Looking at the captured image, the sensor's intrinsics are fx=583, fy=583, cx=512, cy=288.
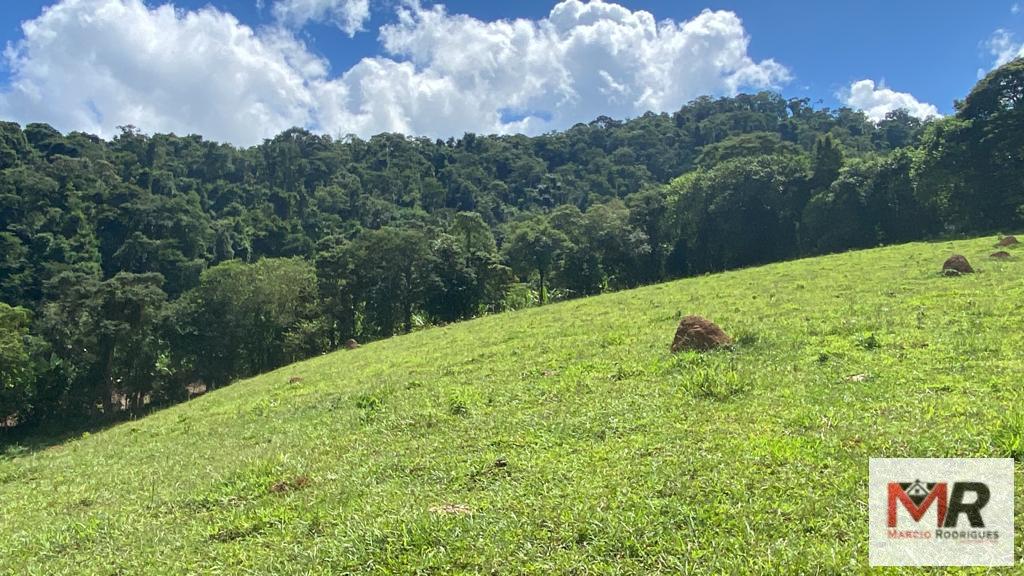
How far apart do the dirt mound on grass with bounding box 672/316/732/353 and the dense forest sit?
37.4 metres

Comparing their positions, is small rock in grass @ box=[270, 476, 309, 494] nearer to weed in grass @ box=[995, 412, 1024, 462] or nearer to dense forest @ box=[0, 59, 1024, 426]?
weed in grass @ box=[995, 412, 1024, 462]

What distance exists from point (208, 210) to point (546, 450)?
112187 millimetres

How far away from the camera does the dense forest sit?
41281mm

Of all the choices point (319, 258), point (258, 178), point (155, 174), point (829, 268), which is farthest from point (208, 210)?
point (829, 268)

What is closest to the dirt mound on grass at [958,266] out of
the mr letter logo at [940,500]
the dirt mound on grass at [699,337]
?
the dirt mound on grass at [699,337]

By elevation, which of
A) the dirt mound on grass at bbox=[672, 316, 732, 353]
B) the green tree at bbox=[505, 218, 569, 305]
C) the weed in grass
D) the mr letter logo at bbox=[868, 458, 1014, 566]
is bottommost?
the mr letter logo at bbox=[868, 458, 1014, 566]

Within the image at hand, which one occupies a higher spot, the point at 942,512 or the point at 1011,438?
the point at 1011,438

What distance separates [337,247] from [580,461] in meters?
51.5

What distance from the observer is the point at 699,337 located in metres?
14.5

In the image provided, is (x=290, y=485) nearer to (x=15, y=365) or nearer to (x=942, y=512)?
(x=942, y=512)

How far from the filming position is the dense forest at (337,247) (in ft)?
135

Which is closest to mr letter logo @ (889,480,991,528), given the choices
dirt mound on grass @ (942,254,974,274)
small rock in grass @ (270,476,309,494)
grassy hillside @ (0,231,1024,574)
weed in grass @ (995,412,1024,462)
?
grassy hillside @ (0,231,1024,574)

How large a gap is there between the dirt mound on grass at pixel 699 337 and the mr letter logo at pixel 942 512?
24.5 ft

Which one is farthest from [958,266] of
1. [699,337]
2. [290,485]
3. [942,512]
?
[290,485]
